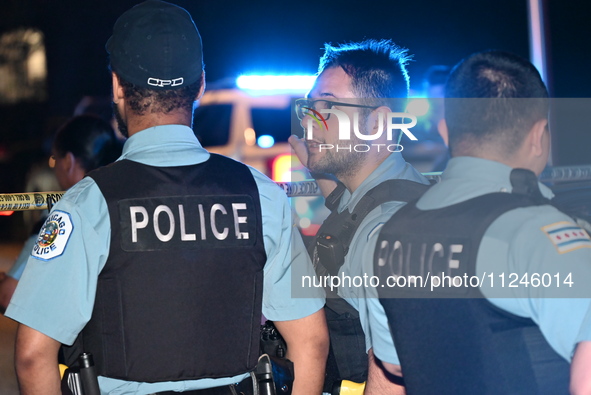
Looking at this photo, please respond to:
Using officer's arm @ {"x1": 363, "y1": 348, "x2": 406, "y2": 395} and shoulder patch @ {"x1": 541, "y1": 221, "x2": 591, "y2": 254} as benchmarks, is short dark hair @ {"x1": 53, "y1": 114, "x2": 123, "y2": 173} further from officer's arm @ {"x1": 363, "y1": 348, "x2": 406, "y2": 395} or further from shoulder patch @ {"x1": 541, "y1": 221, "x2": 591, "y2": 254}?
shoulder patch @ {"x1": 541, "y1": 221, "x2": 591, "y2": 254}

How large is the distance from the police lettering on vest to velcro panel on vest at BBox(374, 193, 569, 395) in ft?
1.53

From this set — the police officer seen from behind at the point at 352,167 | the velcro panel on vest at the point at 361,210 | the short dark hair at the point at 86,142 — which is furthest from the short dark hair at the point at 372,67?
the short dark hair at the point at 86,142

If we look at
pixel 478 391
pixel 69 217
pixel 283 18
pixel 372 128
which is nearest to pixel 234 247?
pixel 69 217

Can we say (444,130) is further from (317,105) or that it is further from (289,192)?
(289,192)

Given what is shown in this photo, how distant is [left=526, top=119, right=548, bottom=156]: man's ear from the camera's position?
89.4 inches

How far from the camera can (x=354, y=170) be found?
128 inches

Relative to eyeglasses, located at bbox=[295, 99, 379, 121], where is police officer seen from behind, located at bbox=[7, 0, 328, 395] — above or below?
below

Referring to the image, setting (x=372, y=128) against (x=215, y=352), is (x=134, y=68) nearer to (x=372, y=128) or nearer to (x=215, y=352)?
(x=215, y=352)

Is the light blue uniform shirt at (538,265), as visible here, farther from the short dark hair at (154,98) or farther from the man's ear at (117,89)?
the man's ear at (117,89)

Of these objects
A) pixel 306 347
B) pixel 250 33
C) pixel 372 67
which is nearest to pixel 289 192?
pixel 372 67

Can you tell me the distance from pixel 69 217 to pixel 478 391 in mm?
1298

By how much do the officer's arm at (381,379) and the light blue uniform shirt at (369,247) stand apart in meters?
0.06

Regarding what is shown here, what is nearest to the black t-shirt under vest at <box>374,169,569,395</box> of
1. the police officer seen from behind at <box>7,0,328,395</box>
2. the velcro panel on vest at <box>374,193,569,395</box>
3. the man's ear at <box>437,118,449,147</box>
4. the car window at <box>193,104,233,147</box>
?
the velcro panel on vest at <box>374,193,569,395</box>

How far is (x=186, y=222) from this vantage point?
2.43 metres
